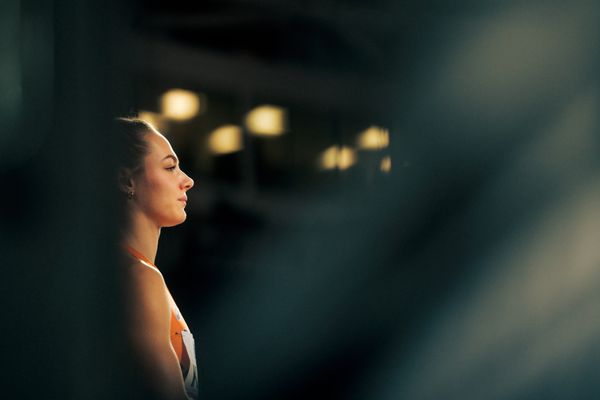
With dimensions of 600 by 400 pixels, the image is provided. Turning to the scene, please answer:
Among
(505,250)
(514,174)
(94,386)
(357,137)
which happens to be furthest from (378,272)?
(94,386)

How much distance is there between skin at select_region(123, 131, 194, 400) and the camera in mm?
1626

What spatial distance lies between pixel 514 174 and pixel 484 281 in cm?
62

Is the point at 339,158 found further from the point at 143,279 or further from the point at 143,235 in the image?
the point at 143,279

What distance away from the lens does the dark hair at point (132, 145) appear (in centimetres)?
183

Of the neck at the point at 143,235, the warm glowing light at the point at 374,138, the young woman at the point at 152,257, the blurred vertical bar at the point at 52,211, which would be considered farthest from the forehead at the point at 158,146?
the warm glowing light at the point at 374,138

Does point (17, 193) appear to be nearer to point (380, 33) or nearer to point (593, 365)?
point (380, 33)

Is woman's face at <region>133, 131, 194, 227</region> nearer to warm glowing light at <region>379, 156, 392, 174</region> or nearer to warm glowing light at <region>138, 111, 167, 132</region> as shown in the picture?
warm glowing light at <region>138, 111, 167, 132</region>

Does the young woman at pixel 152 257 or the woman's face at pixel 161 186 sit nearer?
the young woman at pixel 152 257

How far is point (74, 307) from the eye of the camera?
124cm

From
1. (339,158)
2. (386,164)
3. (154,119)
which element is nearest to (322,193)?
(339,158)

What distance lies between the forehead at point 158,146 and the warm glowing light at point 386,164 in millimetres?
1005

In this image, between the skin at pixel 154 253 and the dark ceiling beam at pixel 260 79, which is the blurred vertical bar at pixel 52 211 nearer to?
the skin at pixel 154 253

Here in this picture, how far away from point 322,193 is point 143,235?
0.99 metres

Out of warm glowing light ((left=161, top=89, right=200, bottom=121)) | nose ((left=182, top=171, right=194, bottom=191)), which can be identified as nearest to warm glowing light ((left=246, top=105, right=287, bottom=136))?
warm glowing light ((left=161, top=89, right=200, bottom=121))
